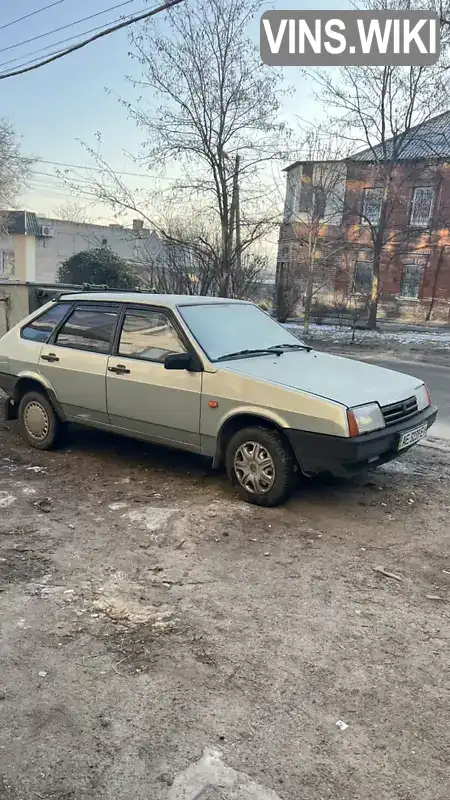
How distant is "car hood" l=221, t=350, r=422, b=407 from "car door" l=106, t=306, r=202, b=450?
18.4 inches

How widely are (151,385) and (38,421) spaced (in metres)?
1.70

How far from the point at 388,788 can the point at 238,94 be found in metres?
15.3

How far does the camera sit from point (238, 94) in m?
14.3

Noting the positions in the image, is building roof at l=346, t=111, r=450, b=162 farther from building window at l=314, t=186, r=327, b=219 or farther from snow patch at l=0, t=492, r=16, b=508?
snow patch at l=0, t=492, r=16, b=508

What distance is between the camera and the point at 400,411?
4.50m

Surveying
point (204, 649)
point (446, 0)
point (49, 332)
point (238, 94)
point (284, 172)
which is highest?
point (446, 0)

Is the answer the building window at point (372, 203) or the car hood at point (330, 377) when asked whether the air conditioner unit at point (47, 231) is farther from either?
the car hood at point (330, 377)

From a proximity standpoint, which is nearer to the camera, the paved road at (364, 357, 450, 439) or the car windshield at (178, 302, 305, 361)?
the car windshield at (178, 302, 305, 361)

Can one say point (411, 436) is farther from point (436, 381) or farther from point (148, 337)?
point (436, 381)

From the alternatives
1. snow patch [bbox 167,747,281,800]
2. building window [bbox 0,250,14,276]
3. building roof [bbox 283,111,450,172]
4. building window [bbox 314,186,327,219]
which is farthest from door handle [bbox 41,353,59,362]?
building window [bbox 0,250,14,276]

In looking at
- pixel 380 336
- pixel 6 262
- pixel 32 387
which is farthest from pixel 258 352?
→ pixel 6 262

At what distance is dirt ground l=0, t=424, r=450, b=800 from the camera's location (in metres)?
2.12

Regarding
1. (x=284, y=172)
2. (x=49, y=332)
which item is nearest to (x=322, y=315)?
(x=284, y=172)

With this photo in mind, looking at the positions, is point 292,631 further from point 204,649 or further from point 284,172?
point 284,172
